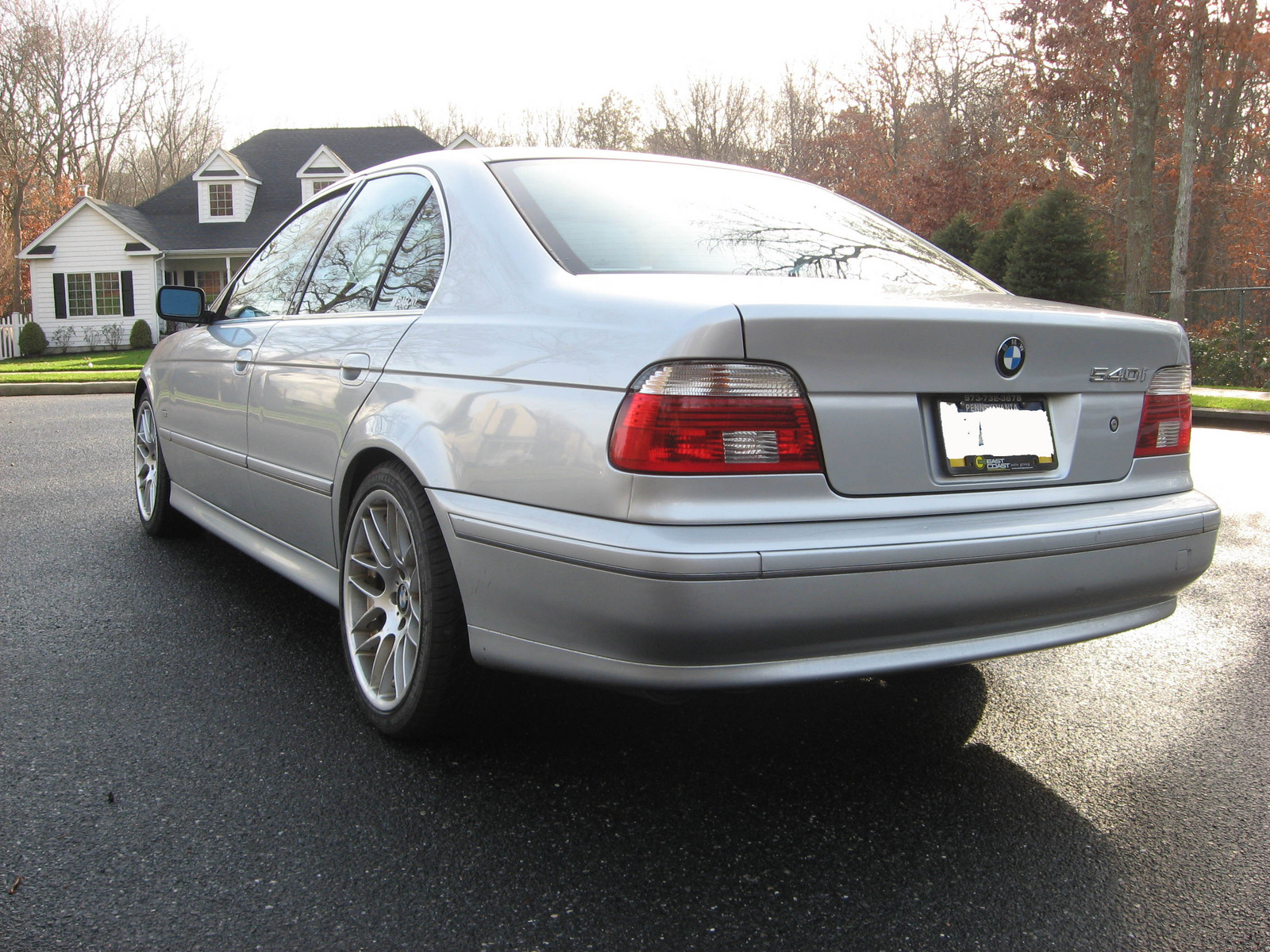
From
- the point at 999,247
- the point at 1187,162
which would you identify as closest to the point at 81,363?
the point at 999,247

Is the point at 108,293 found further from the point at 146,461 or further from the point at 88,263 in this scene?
the point at 146,461

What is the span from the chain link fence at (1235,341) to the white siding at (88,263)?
95.5 ft

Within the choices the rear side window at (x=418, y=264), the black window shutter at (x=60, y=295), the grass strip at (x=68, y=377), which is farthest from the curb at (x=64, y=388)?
the black window shutter at (x=60, y=295)

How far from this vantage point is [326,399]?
3121mm

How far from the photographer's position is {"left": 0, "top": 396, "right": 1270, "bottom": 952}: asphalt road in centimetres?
200

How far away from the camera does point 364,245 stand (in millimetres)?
3402

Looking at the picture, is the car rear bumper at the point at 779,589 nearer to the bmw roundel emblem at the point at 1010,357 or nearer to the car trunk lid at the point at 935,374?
the car trunk lid at the point at 935,374

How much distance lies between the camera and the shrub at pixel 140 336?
1244 inches

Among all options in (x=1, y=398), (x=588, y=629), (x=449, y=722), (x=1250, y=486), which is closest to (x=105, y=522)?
(x=449, y=722)

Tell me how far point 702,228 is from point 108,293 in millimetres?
35228

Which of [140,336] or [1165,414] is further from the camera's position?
[140,336]

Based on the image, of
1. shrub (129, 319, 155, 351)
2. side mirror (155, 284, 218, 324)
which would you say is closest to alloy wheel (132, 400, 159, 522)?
side mirror (155, 284, 218, 324)

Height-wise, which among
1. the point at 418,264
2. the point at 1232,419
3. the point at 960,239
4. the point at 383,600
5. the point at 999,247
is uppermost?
the point at 960,239

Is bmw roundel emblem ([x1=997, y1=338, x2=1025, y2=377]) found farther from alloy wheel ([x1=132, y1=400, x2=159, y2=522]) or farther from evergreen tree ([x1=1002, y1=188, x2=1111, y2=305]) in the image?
evergreen tree ([x1=1002, y1=188, x2=1111, y2=305])
